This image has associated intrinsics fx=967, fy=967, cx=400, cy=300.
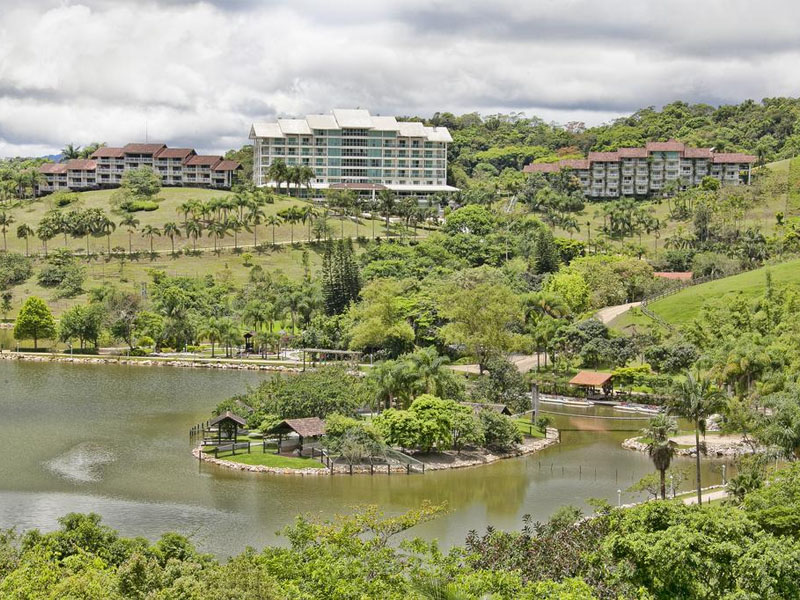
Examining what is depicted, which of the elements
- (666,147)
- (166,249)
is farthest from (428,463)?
(666,147)

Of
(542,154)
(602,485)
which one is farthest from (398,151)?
(602,485)

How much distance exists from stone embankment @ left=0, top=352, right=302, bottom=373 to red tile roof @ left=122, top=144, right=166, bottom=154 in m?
74.3

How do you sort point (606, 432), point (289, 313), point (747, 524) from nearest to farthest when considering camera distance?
point (747, 524), point (606, 432), point (289, 313)

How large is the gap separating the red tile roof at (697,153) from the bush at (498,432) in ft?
344

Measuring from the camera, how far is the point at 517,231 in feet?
417

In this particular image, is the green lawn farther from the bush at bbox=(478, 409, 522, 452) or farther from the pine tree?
the bush at bbox=(478, 409, 522, 452)

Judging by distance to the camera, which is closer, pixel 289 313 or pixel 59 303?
pixel 289 313

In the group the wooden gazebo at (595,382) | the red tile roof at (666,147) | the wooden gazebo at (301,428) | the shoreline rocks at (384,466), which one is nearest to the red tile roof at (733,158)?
the red tile roof at (666,147)

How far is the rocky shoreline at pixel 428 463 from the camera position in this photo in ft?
159

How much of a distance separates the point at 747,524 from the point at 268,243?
104m

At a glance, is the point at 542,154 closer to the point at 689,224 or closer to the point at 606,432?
the point at 689,224

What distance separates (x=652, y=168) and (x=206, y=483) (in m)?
118

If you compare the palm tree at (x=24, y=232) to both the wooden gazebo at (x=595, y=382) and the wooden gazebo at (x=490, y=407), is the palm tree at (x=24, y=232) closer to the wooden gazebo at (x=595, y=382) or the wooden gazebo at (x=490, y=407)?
the wooden gazebo at (x=595, y=382)

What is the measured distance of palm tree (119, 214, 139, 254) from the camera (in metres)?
123
